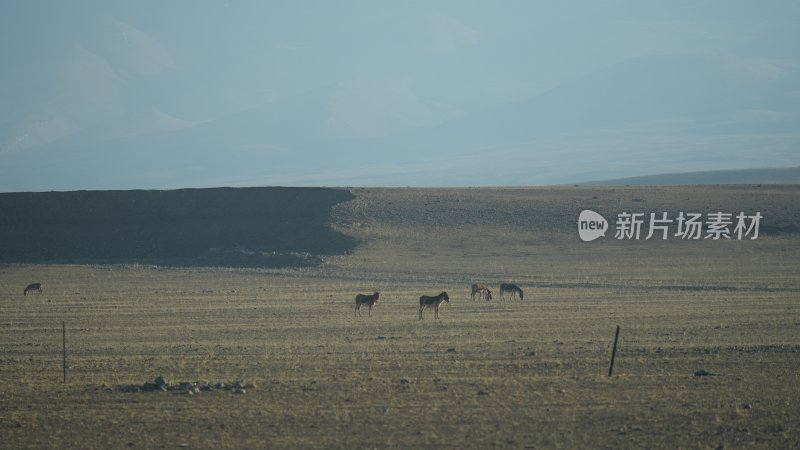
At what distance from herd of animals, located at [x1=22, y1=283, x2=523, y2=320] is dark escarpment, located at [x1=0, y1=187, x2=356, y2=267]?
61.5 feet

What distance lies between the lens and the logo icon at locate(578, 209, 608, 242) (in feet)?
204

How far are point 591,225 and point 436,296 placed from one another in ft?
114

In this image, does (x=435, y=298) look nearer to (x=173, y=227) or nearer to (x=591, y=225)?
(x=591, y=225)

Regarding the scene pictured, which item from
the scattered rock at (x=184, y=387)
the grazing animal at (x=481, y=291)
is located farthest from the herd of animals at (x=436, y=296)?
the scattered rock at (x=184, y=387)

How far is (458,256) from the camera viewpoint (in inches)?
2274

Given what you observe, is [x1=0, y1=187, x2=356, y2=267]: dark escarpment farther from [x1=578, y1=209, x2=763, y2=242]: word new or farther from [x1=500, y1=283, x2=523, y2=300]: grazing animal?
[x1=500, y1=283, x2=523, y2=300]: grazing animal

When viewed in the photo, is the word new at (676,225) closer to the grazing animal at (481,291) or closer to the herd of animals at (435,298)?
the herd of animals at (435,298)

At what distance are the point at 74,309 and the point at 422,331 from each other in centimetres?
1425

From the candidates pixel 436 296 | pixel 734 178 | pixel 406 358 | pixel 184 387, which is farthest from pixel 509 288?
pixel 734 178

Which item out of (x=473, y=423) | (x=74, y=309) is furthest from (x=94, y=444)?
(x=74, y=309)

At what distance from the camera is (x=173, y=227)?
65250 mm

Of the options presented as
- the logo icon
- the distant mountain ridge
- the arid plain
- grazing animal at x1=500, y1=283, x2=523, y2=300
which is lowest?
the arid plain

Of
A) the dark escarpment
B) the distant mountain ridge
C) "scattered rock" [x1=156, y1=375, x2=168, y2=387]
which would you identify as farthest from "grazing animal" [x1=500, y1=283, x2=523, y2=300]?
the distant mountain ridge

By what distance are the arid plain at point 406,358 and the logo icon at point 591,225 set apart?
8391 mm
